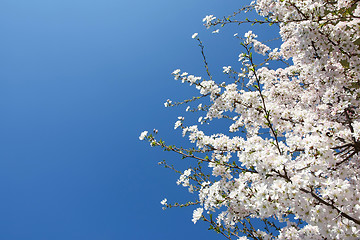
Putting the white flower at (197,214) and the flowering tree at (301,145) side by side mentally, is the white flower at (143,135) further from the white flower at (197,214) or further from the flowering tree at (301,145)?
the white flower at (197,214)

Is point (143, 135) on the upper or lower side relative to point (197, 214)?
upper

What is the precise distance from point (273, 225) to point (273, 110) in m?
2.92

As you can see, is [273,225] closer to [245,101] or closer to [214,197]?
[214,197]

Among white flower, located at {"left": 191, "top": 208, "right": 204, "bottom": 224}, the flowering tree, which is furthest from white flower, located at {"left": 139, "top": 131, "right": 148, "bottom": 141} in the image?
white flower, located at {"left": 191, "top": 208, "right": 204, "bottom": 224}

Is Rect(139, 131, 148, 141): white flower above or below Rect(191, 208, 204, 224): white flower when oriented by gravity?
above

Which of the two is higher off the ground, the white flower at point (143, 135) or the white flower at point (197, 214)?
the white flower at point (143, 135)

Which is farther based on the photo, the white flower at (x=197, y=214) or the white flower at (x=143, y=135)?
the white flower at (x=143, y=135)

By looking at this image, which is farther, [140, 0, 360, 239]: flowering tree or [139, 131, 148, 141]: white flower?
[139, 131, 148, 141]: white flower

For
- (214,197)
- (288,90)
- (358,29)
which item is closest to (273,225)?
(214,197)

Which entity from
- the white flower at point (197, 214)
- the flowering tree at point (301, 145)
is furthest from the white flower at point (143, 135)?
the white flower at point (197, 214)

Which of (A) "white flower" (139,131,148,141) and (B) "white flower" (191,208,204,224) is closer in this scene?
(B) "white flower" (191,208,204,224)

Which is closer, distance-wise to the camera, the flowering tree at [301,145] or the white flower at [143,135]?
the flowering tree at [301,145]

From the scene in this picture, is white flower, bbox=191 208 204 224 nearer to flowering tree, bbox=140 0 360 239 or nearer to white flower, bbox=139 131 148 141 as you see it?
flowering tree, bbox=140 0 360 239

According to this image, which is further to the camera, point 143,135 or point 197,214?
point 143,135
